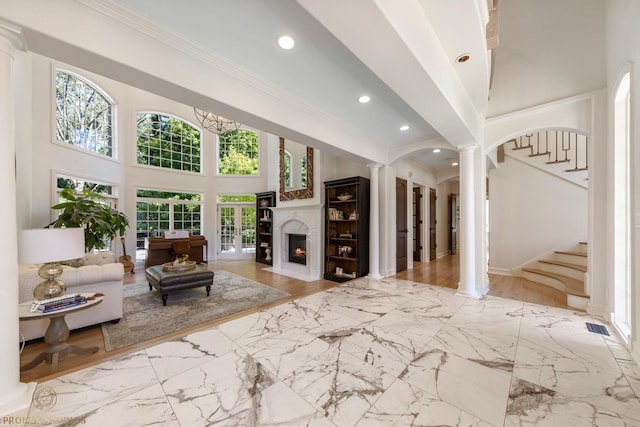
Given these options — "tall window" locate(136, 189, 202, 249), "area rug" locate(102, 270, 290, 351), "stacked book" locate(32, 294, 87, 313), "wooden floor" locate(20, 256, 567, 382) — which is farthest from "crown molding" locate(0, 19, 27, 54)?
"tall window" locate(136, 189, 202, 249)

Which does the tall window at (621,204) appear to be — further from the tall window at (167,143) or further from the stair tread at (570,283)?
the tall window at (167,143)

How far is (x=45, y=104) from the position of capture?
462cm

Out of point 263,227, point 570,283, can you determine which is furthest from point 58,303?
point 570,283

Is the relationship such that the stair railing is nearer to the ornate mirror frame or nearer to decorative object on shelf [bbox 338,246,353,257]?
decorative object on shelf [bbox 338,246,353,257]

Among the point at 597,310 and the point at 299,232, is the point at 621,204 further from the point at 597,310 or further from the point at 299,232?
the point at 299,232

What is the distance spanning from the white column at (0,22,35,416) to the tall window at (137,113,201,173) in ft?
21.1

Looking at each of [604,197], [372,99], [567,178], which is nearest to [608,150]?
[604,197]

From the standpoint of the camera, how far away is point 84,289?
9.39 feet

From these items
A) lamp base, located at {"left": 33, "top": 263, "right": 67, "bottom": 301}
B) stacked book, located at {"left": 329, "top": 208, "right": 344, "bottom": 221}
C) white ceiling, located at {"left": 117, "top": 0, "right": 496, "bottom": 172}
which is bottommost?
lamp base, located at {"left": 33, "top": 263, "right": 67, "bottom": 301}

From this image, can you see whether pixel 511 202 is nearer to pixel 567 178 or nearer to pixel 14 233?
pixel 567 178

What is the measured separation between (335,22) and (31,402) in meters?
3.18

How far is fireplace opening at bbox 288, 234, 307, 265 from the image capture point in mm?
6285

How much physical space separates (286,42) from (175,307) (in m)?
3.78

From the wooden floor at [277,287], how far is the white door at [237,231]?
29.4 inches
